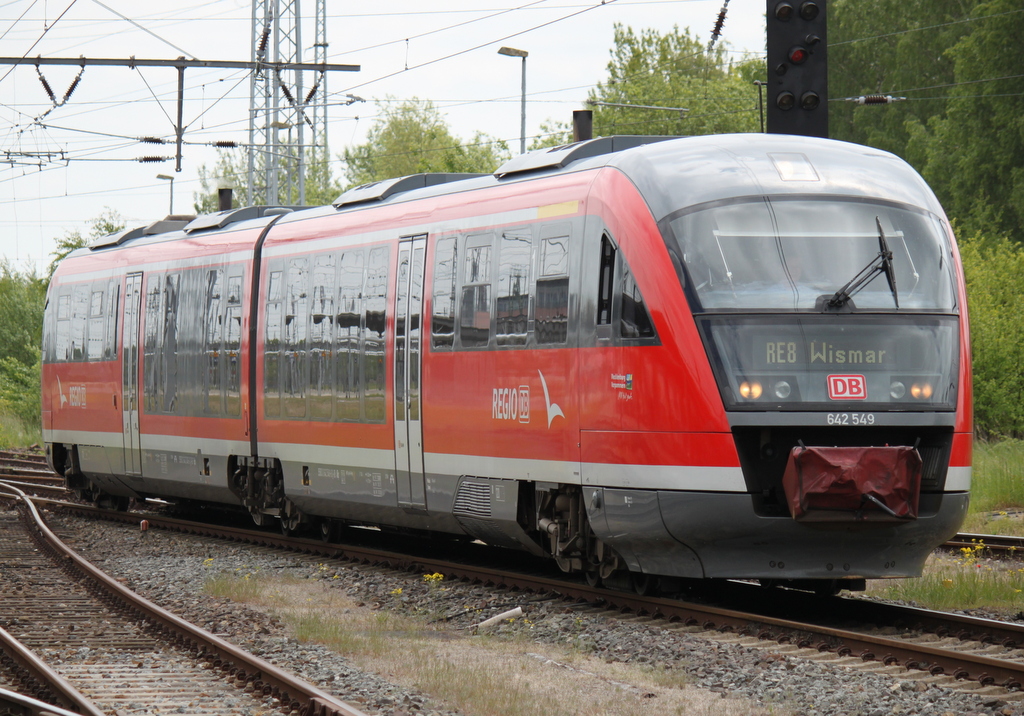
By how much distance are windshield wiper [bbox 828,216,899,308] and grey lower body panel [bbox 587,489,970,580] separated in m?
1.43

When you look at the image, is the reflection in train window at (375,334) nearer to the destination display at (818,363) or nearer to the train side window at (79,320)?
the destination display at (818,363)

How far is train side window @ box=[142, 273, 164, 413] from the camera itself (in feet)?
60.6

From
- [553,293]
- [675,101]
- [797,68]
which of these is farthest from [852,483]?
[675,101]

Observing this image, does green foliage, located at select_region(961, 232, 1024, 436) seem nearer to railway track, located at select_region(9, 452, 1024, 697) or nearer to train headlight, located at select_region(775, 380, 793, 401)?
railway track, located at select_region(9, 452, 1024, 697)

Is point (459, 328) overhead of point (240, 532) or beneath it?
overhead

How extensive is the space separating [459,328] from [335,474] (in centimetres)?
283

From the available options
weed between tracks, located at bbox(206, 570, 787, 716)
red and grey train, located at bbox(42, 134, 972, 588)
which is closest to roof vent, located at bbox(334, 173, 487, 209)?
red and grey train, located at bbox(42, 134, 972, 588)

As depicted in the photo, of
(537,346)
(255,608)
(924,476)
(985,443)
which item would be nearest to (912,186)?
(924,476)

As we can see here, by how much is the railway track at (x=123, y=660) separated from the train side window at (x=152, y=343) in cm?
537

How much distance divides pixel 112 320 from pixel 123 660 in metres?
11.1

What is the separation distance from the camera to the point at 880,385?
32.0 ft

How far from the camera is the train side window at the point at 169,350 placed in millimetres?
17984

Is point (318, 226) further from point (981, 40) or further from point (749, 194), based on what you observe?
point (981, 40)

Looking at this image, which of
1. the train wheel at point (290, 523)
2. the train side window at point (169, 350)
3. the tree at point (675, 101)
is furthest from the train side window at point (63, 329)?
the tree at point (675, 101)
